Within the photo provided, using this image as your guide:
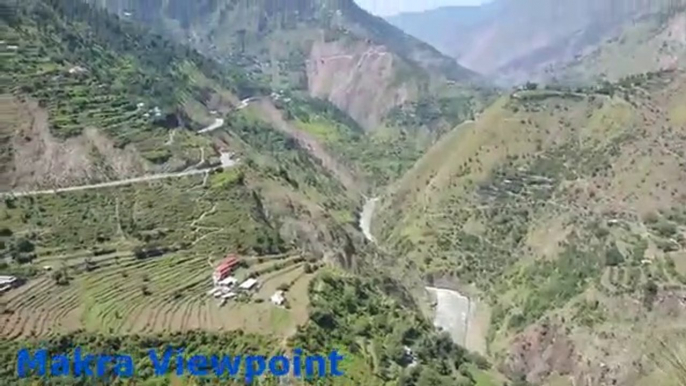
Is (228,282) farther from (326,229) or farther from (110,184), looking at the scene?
(326,229)

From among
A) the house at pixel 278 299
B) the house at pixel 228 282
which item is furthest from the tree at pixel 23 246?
the house at pixel 278 299

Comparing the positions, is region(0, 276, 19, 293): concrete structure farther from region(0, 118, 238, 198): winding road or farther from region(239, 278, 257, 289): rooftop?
region(0, 118, 238, 198): winding road

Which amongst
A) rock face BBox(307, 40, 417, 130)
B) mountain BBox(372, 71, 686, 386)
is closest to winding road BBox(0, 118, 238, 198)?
mountain BBox(372, 71, 686, 386)

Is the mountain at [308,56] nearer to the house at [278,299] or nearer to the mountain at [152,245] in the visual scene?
the mountain at [152,245]

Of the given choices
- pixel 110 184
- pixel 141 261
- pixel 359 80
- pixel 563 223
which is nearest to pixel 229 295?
pixel 141 261

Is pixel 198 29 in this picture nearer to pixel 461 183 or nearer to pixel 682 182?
pixel 461 183

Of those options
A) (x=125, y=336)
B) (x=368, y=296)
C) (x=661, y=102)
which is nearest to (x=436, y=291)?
(x=368, y=296)
